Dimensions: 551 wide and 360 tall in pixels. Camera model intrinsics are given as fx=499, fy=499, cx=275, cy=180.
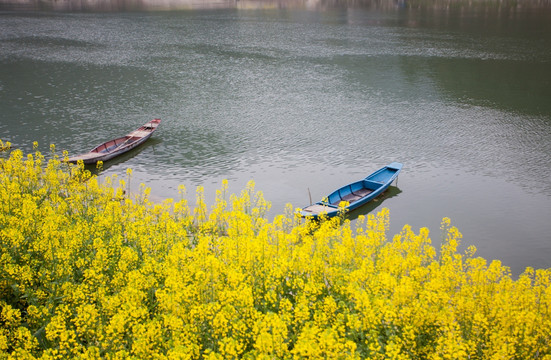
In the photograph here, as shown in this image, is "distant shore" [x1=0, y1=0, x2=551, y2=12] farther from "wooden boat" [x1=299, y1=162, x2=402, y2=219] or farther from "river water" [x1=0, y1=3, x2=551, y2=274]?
"wooden boat" [x1=299, y1=162, x2=402, y2=219]

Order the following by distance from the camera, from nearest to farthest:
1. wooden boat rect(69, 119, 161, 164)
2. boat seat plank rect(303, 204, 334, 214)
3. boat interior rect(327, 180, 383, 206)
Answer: boat seat plank rect(303, 204, 334, 214) → boat interior rect(327, 180, 383, 206) → wooden boat rect(69, 119, 161, 164)

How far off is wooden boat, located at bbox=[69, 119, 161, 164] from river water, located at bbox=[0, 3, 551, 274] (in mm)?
660

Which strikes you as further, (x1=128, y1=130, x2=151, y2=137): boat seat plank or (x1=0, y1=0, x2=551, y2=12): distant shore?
(x1=0, y1=0, x2=551, y2=12): distant shore

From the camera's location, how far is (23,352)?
9.66 metres

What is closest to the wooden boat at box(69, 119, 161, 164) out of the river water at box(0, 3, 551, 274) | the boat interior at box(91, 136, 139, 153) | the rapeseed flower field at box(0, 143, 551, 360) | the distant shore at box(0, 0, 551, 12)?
the boat interior at box(91, 136, 139, 153)

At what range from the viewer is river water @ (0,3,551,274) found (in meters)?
25.0

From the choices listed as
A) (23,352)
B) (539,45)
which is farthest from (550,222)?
(539,45)

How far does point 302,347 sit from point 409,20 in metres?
84.8

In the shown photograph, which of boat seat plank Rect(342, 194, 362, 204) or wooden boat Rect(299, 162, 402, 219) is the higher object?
wooden boat Rect(299, 162, 402, 219)

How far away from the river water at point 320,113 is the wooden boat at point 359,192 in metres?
0.76

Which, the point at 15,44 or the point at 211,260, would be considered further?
the point at 15,44

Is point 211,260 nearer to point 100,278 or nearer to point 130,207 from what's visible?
point 100,278

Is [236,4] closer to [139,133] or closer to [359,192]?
[139,133]

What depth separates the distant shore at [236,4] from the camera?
10494cm
